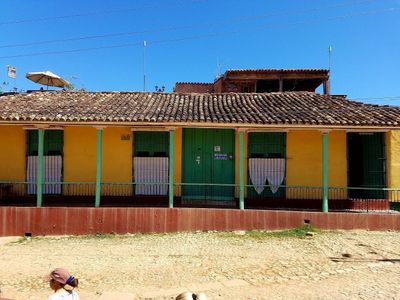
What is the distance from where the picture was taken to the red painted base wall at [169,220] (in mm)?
9672

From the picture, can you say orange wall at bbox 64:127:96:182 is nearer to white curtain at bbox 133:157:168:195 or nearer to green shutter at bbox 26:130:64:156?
green shutter at bbox 26:130:64:156

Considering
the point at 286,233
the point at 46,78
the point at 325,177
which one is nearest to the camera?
the point at 286,233

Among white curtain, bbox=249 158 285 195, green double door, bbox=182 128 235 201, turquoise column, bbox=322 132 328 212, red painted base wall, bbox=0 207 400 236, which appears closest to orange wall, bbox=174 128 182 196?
green double door, bbox=182 128 235 201

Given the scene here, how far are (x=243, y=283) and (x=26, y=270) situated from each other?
13.6 ft

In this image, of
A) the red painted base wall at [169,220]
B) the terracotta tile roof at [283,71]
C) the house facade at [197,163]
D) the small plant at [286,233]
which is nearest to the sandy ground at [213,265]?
the small plant at [286,233]

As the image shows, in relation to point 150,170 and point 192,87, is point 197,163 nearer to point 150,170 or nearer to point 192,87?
point 150,170

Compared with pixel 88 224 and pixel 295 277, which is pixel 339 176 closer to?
pixel 295 277

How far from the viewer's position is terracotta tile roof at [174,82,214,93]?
21453 millimetres

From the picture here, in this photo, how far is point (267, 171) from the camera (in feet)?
37.3

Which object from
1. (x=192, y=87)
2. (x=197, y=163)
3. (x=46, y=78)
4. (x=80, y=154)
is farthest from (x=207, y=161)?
(x=192, y=87)

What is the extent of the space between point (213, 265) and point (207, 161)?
15.7 ft

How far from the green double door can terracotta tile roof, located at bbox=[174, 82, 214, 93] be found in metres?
10.4

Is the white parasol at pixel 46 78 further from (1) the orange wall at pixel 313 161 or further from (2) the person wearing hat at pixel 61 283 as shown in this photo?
(2) the person wearing hat at pixel 61 283

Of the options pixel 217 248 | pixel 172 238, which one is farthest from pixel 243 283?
pixel 172 238
